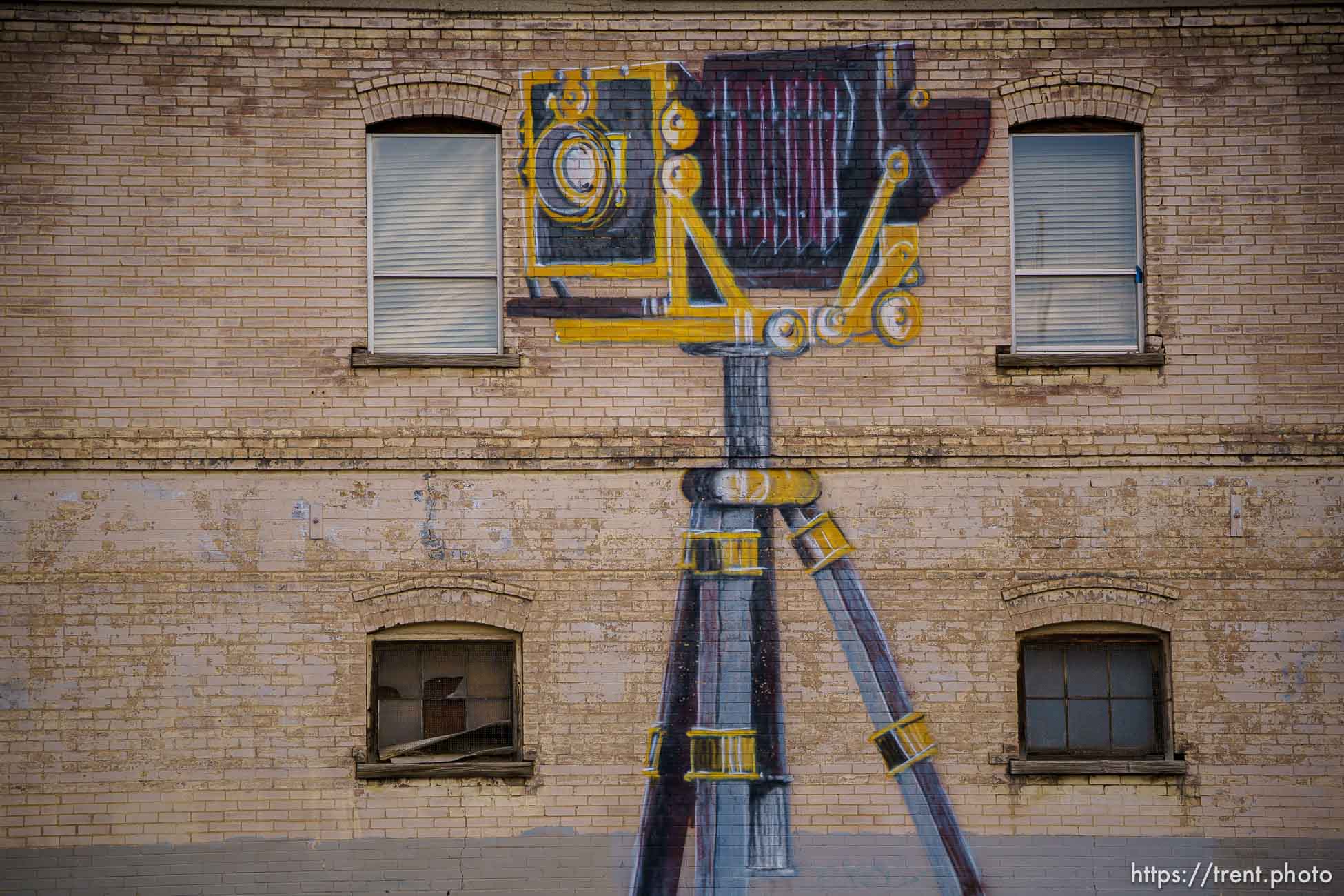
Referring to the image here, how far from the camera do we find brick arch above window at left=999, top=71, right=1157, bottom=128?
28.1 feet

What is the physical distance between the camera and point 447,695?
8.44 m

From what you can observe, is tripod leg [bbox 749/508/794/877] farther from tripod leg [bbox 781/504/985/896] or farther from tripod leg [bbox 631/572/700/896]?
tripod leg [bbox 631/572/700/896]

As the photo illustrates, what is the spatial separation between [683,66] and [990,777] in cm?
532

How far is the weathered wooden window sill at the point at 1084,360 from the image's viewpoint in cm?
847

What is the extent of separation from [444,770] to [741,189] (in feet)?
14.6

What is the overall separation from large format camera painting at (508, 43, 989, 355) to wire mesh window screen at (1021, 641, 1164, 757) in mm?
2511

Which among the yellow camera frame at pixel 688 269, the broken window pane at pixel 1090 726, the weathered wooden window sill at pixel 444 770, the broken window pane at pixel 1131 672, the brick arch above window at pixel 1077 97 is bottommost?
the weathered wooden window sill at pixel 444 770

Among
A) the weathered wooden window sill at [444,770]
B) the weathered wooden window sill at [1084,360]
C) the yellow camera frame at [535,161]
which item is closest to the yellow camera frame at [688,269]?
the yellow camera frame at [535,161]

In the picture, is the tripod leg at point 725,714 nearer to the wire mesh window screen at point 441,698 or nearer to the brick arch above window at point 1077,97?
the wire mesh window screen at point 441,698

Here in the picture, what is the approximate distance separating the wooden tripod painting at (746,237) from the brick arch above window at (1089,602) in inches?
38.6

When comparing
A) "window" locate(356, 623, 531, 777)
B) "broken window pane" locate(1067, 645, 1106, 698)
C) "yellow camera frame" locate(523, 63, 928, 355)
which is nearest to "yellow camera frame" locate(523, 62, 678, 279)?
"yellow camera frame" locate(523, 63, 928, 355)

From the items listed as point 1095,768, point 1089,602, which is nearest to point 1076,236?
point 1089,602

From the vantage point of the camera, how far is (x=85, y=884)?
319 inches

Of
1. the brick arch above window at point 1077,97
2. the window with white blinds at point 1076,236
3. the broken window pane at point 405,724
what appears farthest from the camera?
the window with white blinds at point 1076,236
